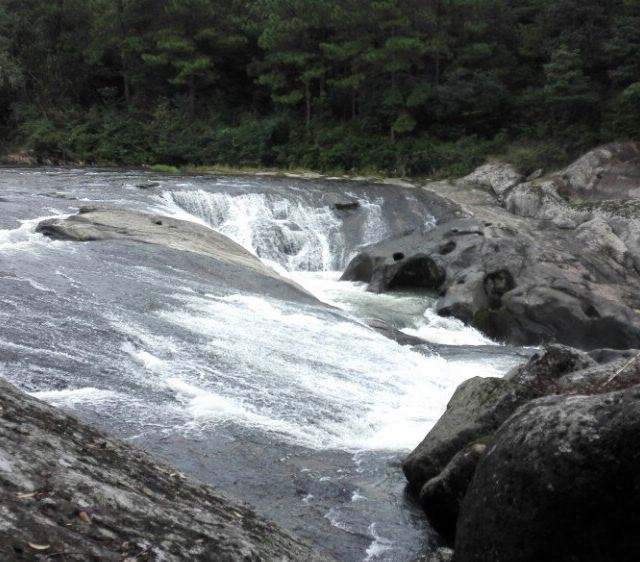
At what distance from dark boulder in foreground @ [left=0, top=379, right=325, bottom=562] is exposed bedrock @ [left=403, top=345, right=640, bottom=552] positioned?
116 centimetres

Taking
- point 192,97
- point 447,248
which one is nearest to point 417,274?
point 447,248

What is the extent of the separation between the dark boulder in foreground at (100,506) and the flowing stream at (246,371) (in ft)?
5.63

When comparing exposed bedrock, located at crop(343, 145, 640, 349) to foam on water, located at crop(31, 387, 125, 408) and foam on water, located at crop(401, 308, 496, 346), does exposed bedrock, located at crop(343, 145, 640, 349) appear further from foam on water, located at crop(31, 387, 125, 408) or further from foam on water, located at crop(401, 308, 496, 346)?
foam on water, located at crop(31, 387, 125, 408)

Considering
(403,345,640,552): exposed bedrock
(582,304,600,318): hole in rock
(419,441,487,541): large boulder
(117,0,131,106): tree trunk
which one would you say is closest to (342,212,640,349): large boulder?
(582,304,600,318): hole in rock

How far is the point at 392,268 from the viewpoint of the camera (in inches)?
652

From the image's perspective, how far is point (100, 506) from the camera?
3.39 metres

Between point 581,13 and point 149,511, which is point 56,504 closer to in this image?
point 149,511

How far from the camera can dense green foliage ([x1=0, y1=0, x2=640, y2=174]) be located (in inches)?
1064

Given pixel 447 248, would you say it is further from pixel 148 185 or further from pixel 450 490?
pixel 450 490

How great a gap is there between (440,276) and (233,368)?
8.28 m

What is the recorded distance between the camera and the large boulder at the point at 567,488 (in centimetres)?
391

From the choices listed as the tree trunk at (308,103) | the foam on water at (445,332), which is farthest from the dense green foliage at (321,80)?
the foam on water at (445,332)

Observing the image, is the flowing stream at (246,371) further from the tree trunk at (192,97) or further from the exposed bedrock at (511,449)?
the tree trunk at (192,97)

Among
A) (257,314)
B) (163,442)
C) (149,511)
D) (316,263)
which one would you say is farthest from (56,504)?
(316,263)
